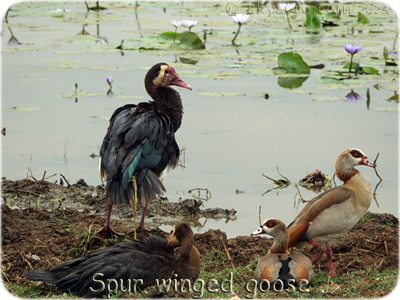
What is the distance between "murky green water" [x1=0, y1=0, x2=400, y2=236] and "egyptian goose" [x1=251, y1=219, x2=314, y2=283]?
106cm

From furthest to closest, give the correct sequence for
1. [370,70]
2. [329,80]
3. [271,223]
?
1. [370,70]
2. [329,80]
3. [271,223]

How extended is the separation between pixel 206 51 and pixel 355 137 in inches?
173

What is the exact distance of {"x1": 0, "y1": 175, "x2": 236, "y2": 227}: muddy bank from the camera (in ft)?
19.4

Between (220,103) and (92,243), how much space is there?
13.5ft

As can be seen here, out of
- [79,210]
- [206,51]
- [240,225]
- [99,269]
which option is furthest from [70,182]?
[206,51]

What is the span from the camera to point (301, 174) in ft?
22.0

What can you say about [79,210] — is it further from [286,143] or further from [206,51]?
[206,51]

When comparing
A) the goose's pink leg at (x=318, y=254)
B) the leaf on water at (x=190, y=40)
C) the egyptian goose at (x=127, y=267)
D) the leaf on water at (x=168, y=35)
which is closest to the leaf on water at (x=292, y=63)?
the leaf on water at (x=190, y=40)

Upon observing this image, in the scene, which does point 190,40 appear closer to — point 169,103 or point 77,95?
point 77,95

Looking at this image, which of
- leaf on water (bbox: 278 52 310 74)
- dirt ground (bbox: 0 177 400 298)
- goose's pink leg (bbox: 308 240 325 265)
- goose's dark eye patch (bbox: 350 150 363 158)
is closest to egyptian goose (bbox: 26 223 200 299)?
dirt ground (bbox: 0 177 400 298)

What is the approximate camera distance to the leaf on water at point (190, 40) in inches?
440

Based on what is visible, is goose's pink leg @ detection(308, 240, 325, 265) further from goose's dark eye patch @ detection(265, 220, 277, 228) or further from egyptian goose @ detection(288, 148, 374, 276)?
goose's dark eye patch @ detection(265, 220, 277, 228)

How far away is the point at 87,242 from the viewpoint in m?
4.87

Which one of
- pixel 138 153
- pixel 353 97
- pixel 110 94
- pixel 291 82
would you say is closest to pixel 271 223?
pixel 138 153
